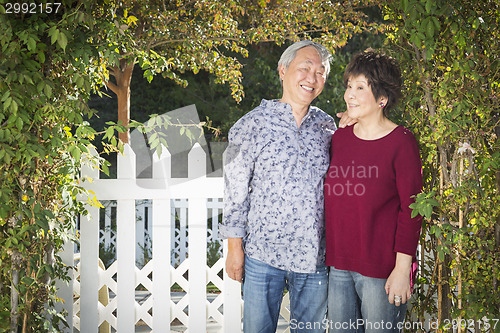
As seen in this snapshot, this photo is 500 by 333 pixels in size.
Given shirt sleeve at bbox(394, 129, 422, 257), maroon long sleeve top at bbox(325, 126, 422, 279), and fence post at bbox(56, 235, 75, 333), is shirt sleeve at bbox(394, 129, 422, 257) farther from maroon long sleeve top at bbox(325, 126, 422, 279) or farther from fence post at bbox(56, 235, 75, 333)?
fence post at bbox(56, 235, 75, 333)

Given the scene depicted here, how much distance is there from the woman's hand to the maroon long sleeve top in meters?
0.03

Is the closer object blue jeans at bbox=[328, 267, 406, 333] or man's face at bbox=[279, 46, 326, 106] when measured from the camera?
blue jeans at bbox=[328, 267, 406, 333]

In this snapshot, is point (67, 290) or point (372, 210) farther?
point (67, 290)

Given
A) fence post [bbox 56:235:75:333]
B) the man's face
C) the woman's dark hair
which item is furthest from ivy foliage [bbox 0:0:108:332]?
the woman's dark hair

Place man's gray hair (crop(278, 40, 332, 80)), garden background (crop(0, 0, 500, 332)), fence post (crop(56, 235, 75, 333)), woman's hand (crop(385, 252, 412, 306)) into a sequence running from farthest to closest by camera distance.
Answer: fence post (crop(56, 235, 75, 333)) → man's gray hair (crop(278, 40, 332, 80)) → garden background (crop(0, 0, 500, 332)) → woman's hand (crop(385, 252, 412, 306))

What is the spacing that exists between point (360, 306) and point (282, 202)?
518 millimetres

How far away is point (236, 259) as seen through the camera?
2.12m

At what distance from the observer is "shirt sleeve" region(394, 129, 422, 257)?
6.04 feet

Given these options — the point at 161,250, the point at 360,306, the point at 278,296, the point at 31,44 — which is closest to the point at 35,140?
the point at 31,44

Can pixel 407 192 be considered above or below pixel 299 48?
below

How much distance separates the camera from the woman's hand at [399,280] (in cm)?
183

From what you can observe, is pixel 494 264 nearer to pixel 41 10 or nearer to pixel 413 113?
pixel 413 113

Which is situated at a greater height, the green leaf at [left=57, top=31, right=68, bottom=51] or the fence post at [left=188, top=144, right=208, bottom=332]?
the green leaf at [left=57, top=31, right=68, bottom=51]

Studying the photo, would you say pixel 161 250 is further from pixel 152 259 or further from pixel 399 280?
pixel 399 280
